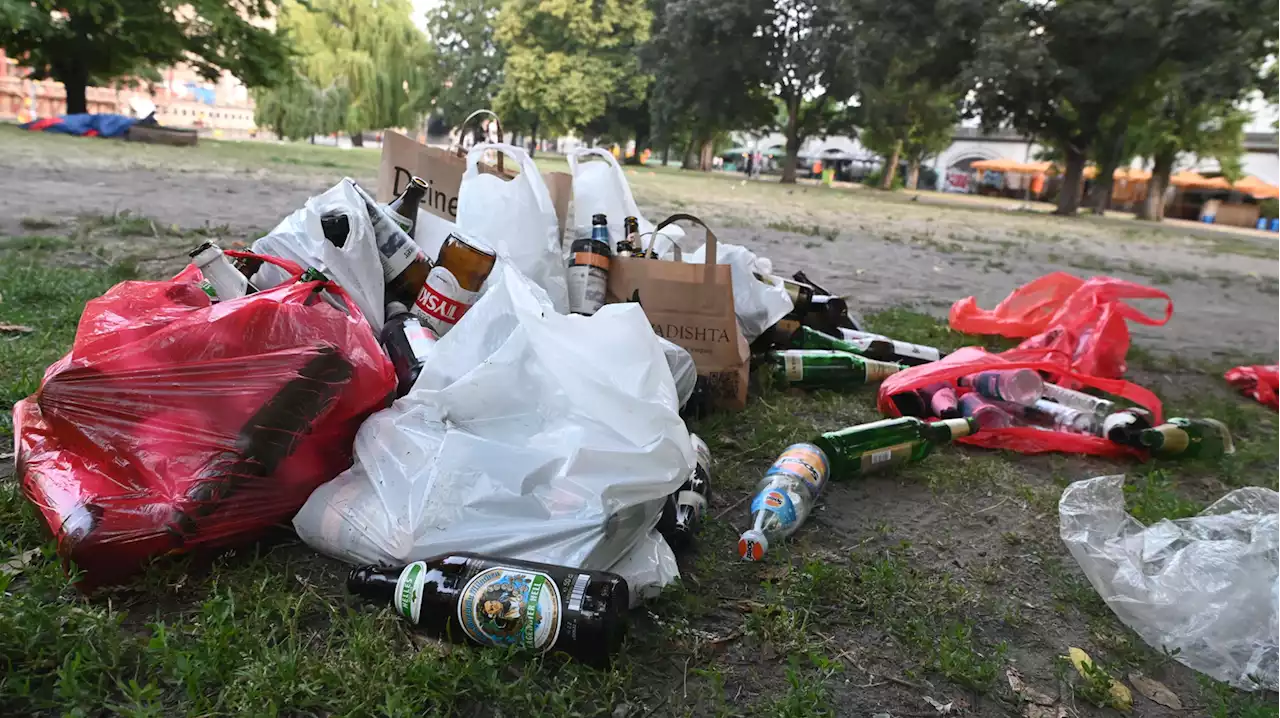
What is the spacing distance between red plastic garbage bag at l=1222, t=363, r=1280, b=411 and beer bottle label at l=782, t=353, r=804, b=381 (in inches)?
78.1

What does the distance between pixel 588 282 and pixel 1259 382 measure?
2.81 meters

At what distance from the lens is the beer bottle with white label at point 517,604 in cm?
127

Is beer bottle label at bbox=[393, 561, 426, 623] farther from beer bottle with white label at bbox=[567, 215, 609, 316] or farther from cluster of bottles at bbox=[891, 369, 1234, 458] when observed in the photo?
cluster of bottles at bbox=[891, 369, 1234, 458]

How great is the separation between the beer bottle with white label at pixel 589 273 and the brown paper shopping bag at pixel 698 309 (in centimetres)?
5

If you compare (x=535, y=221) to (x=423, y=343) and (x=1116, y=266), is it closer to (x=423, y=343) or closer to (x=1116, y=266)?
(x=423, y=343)

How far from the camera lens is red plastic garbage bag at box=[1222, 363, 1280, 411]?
326 cm

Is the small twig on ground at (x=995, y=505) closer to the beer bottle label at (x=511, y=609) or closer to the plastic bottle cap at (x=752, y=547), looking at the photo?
the plastic bottle cap at (x=752, y=547)

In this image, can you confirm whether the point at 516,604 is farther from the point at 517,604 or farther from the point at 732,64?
the point at 732,64

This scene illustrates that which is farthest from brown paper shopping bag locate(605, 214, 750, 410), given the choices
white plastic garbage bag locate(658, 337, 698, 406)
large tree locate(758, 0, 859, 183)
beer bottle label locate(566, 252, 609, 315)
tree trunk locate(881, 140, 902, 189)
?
tree trunk locate(881, 140, 902, 189)

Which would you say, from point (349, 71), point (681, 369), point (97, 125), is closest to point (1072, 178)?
point (97, 125)

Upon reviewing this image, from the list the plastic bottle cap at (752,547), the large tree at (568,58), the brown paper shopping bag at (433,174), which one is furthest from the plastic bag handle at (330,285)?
the large tree at (568,58)

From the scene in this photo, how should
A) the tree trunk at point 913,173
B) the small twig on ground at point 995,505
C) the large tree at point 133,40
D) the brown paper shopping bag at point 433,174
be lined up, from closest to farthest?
the small twig on ground at point 995,505, the brown paper shopping bag at point 433,174, the large tree at point 133,40, the tree trunk at point 913,173

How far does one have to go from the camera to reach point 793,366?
2803 millimetres

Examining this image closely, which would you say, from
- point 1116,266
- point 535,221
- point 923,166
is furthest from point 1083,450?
point 923,166
